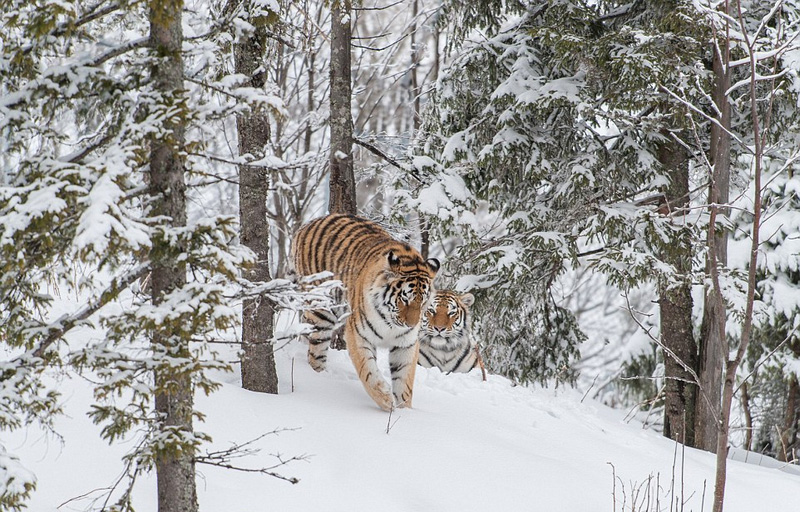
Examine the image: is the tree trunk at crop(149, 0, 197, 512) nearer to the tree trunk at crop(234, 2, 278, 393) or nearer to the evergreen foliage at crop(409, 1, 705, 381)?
the tree trunk at crop(234, 2, 278, 393)

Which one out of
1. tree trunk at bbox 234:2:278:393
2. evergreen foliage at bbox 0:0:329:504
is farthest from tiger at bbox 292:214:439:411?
evergreen foliage at bbox 0:0:329:504

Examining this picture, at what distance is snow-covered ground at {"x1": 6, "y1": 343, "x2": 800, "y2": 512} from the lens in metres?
4.18

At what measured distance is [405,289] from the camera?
18.9ft

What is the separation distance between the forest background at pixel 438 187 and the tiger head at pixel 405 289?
92 centimetres

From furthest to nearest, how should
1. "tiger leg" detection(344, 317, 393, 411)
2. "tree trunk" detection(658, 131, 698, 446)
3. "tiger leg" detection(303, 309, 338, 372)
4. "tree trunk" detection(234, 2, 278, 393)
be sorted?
"tree trunk" detection(658, 131, 698, 446) → "tiger leg" detection(303, 309, 338, 372) → "tiger leg" detection(344, 317, 393, 411) → "tree trunk" detection(234, 2, 278, 393)

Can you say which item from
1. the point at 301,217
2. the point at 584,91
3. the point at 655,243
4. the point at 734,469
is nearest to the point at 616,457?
the point at 734,469

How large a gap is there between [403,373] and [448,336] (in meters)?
2.70

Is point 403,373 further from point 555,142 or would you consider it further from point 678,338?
point 678,338

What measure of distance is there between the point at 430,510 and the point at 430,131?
5.23 metres

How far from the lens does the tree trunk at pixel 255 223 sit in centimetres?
548

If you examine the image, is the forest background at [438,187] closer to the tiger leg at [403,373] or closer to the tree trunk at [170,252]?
the tree trunk at [170,252]

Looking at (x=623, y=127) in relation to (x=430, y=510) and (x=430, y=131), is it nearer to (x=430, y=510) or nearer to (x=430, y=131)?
(x=430, y=131)

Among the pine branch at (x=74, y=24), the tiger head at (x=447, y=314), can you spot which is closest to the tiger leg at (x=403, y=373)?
the tiger head at (x=447, y=314)

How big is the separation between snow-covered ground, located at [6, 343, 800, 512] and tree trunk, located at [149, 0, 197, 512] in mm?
407
